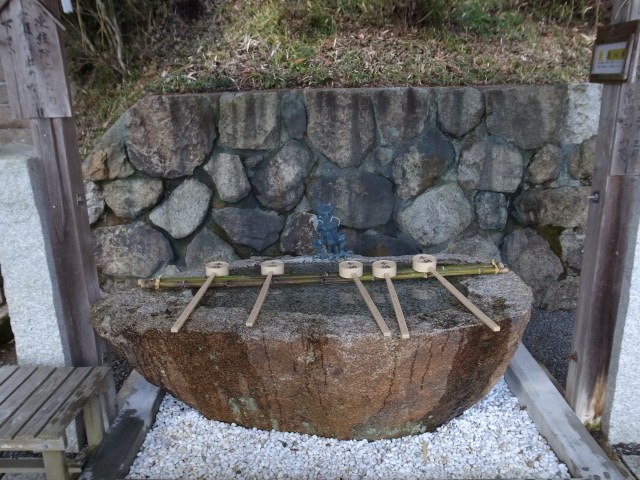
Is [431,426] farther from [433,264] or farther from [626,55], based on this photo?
[626,55]

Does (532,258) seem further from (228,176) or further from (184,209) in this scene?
(184,209)

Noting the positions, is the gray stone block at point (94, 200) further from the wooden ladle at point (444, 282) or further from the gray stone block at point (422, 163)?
the wooden ladle at point (444, 282)

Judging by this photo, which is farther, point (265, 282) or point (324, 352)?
point (265, 282)

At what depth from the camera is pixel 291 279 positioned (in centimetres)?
222

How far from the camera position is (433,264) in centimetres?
225


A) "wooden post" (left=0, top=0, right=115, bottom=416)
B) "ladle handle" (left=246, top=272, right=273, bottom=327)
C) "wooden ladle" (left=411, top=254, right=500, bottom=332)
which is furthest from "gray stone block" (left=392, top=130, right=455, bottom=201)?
"wooden post" (left=0, top=0, right=115, bottom=416)

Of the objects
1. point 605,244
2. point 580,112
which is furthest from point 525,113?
point 605,244

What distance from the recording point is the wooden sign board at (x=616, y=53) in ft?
5.83

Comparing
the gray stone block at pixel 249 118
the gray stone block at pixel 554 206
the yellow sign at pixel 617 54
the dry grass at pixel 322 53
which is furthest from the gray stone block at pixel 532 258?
the gray stone block at pixel 249 118

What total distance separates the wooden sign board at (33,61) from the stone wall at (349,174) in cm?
109

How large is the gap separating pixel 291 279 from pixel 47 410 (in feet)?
3.50

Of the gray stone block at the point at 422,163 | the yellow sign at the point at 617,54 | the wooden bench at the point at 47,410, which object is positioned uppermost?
the yellow sign at the point at 617,54

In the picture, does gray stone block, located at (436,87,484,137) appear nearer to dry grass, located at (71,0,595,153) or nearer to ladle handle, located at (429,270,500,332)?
dry grass, located at (71,0,595,153)

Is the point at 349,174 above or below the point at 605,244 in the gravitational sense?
above
